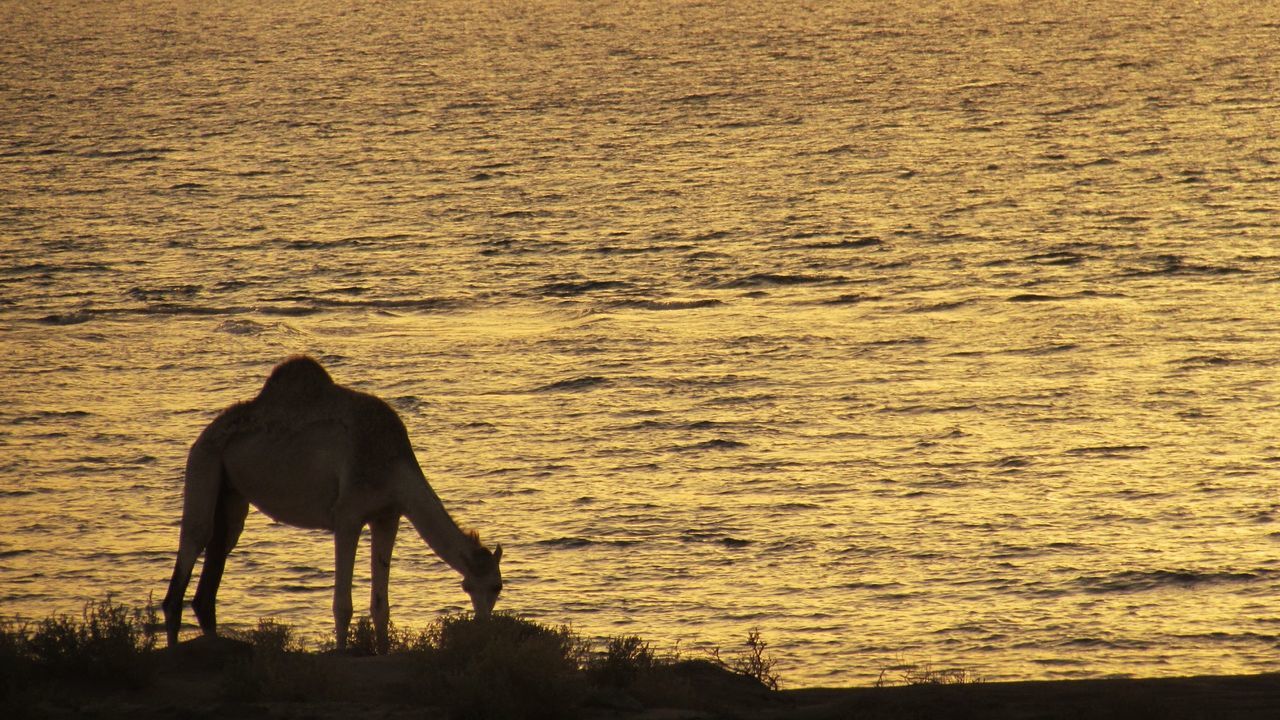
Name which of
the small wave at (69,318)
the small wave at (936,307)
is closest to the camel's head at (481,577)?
the small wave at (936,307)

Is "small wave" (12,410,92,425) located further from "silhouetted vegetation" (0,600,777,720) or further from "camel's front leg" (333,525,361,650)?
"camel's front leg" (333,525,361,650)

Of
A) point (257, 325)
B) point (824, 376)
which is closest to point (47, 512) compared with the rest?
point (257, 325)

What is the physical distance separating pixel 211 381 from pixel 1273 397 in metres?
11.4

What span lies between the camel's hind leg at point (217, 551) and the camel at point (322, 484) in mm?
11

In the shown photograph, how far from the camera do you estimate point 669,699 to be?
9484 mm

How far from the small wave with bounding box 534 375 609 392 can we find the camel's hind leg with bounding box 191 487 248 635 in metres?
8.64

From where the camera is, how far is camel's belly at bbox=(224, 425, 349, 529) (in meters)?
10.4

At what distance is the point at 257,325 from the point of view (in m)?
22.2

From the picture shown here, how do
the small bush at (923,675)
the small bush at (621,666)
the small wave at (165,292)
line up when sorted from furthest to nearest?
the small wave at (165,292) → the small bush at (923,675) → the small bush at (621,666)

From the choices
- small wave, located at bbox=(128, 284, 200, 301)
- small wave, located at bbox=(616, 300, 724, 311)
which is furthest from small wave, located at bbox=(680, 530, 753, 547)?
small wave, located at bbox=(128, 284, 200, 301)

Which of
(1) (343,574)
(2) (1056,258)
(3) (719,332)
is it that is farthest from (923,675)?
(2) (1056,258)

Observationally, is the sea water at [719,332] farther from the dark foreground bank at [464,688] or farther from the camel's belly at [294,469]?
the camel's belly at [294,469]

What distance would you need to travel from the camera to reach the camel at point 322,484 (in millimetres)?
10352

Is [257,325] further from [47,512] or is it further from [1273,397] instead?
[1273,397]
